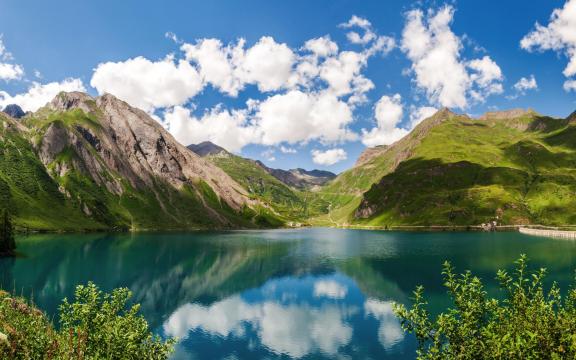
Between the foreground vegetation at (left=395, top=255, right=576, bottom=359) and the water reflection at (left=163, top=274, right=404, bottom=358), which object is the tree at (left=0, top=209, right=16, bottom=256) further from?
the foreground vegetation at (left=395, top=255, right=576, bottom=359)

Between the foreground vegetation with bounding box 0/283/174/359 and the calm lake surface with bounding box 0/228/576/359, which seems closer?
the foreground vegetation with bounding box 0/283/174/359

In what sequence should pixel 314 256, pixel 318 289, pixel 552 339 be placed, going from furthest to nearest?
pixel 314 256 < pixel 318 289 < pixel 552 339

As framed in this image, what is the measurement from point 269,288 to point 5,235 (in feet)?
329

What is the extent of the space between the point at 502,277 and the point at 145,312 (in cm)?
7706

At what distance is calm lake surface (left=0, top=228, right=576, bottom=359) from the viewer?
62.2 m

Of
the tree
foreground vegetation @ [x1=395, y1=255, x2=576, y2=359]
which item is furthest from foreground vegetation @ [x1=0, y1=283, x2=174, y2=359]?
the tree

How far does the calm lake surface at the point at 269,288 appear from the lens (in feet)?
204

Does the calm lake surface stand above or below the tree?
below

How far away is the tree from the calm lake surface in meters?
6.89

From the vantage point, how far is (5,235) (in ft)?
442

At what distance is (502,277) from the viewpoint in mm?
24344

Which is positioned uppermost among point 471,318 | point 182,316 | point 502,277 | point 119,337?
point 502,277

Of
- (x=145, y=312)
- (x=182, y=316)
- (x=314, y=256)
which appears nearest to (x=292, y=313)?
(x=182, y=316)

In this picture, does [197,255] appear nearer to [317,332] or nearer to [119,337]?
[317,332]
